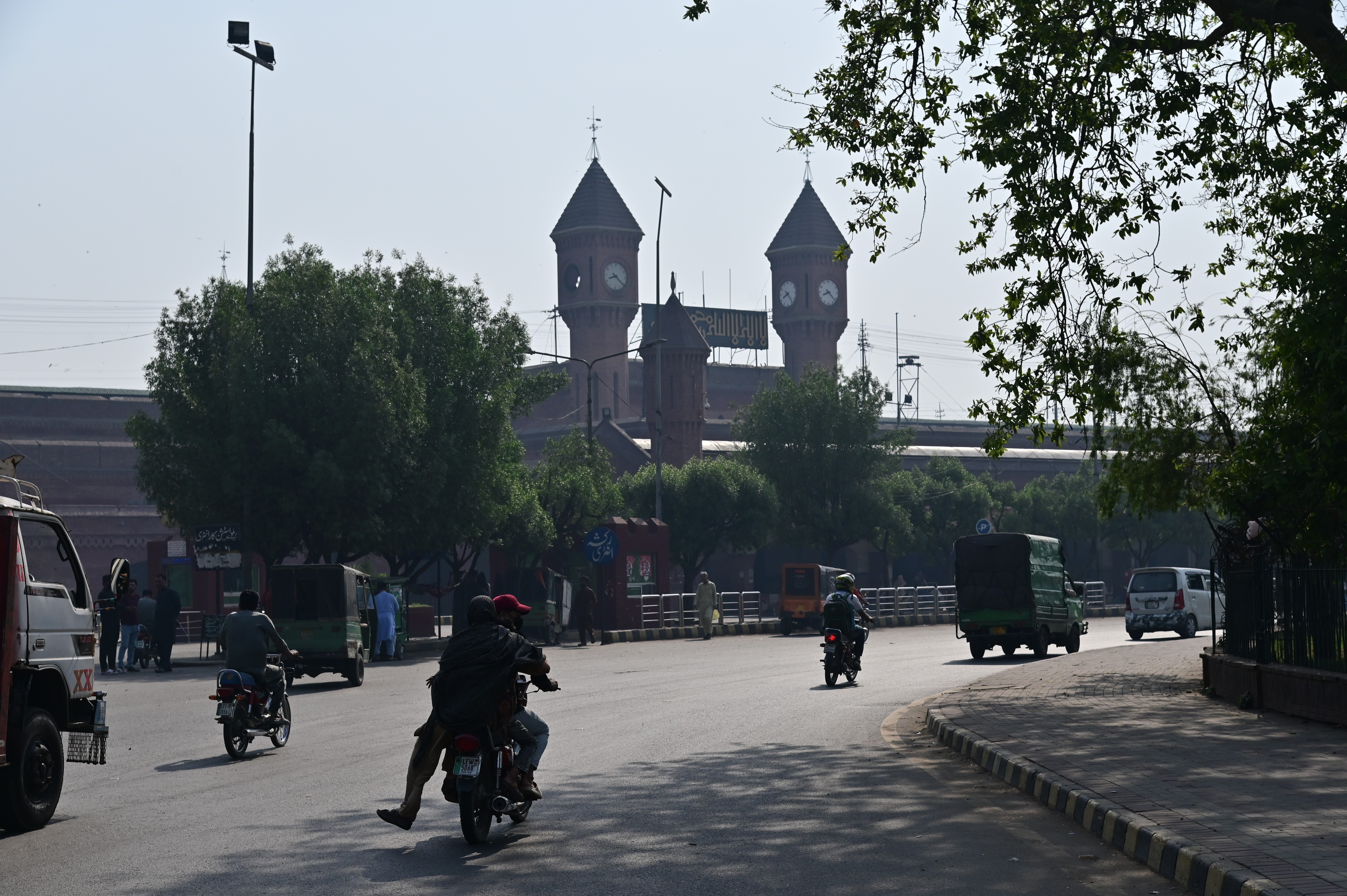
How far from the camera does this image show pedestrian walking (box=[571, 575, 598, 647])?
119 ft

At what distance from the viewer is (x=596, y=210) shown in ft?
358

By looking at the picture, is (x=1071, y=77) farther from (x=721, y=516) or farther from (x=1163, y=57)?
(x=721, y=516)

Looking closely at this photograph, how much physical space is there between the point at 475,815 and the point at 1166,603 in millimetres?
31560

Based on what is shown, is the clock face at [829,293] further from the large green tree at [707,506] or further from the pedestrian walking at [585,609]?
the pedestrian walking at [585,609]

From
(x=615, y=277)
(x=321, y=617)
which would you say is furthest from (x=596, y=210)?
(x=321, y=617)

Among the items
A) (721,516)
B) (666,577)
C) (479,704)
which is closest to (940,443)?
(721,516)

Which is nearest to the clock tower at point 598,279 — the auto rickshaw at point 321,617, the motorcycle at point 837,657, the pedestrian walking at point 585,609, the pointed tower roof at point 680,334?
the pointed tower roof at point 680,334

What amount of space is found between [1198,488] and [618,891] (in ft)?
49.2

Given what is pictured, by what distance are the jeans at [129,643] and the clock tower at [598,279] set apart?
77379 mm

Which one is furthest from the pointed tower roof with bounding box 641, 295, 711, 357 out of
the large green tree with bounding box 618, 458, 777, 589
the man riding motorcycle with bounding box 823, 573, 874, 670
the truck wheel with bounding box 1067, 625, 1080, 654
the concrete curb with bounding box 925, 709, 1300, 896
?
the concrete curb with bounding box 925, 709, 1300, 896

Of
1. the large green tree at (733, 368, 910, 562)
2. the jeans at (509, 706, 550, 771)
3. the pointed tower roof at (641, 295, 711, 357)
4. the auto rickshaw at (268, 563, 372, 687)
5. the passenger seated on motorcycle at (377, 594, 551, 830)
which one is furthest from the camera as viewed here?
the pointed tower roof at (641, 295, 711, 357)

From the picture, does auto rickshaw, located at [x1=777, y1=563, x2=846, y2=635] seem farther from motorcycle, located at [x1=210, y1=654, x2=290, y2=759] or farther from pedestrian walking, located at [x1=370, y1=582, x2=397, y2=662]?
motorcycle, located at [x1=210, y1=654, x2=290, y2=759]

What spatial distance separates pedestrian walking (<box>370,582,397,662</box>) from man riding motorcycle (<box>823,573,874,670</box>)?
10.7 meters

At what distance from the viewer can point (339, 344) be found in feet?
109
